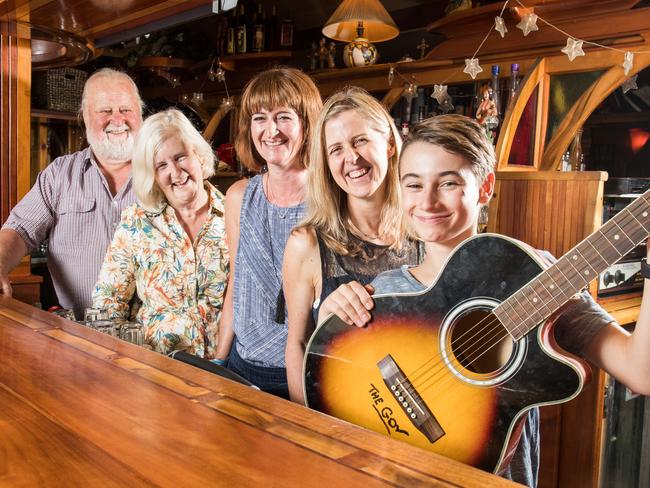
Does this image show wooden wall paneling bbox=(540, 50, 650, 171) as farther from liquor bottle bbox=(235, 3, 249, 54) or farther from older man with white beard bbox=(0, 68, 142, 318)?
liquor bottle bbox=(235, 3, 249, 54)

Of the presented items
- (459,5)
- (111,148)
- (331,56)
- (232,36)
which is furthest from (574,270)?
(232,36)

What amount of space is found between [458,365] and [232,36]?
157 inches

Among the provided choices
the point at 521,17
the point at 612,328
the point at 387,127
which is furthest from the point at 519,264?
the point at 521,17

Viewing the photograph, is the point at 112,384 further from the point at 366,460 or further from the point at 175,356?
the point at 366,460

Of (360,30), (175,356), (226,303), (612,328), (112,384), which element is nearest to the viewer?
(612,328)

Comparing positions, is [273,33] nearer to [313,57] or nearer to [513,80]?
[313,57]

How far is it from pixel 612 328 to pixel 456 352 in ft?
0.84

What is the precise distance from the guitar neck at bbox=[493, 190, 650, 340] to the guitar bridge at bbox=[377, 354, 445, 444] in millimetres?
216

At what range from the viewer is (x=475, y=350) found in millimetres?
1065

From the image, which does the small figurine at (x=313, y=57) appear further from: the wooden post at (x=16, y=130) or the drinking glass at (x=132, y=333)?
the drinking glass at (x=132, y=333)

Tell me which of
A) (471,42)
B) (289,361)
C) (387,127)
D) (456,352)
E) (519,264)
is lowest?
(289,361)

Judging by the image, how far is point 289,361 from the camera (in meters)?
1.50

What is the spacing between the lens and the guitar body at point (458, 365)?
3.26 ft

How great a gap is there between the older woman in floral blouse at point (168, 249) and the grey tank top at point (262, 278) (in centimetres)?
23
